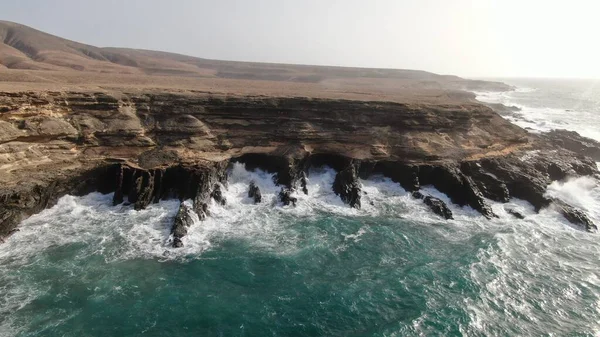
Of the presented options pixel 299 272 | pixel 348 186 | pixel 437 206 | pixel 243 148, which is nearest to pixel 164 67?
pixel 243 148

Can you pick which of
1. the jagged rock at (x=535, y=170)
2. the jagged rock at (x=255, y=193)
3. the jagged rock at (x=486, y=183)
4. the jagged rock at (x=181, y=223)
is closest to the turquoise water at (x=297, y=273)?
the jagged rock at (x=181, y=223)

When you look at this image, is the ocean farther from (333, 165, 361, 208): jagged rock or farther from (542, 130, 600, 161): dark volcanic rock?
(542, 130, 600, 161): dark volcanic rock

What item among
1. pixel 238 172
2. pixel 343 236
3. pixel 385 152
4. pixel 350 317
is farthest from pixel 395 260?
pixel 238 172

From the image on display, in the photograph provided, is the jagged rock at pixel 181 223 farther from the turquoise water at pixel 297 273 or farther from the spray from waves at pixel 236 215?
the turquoise water at pixel 297 273

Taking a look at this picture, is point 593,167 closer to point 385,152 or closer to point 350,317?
point 385,152

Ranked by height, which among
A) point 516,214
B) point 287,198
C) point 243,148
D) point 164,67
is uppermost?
point 164,67

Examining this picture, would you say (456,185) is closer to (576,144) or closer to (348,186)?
(348,186)
